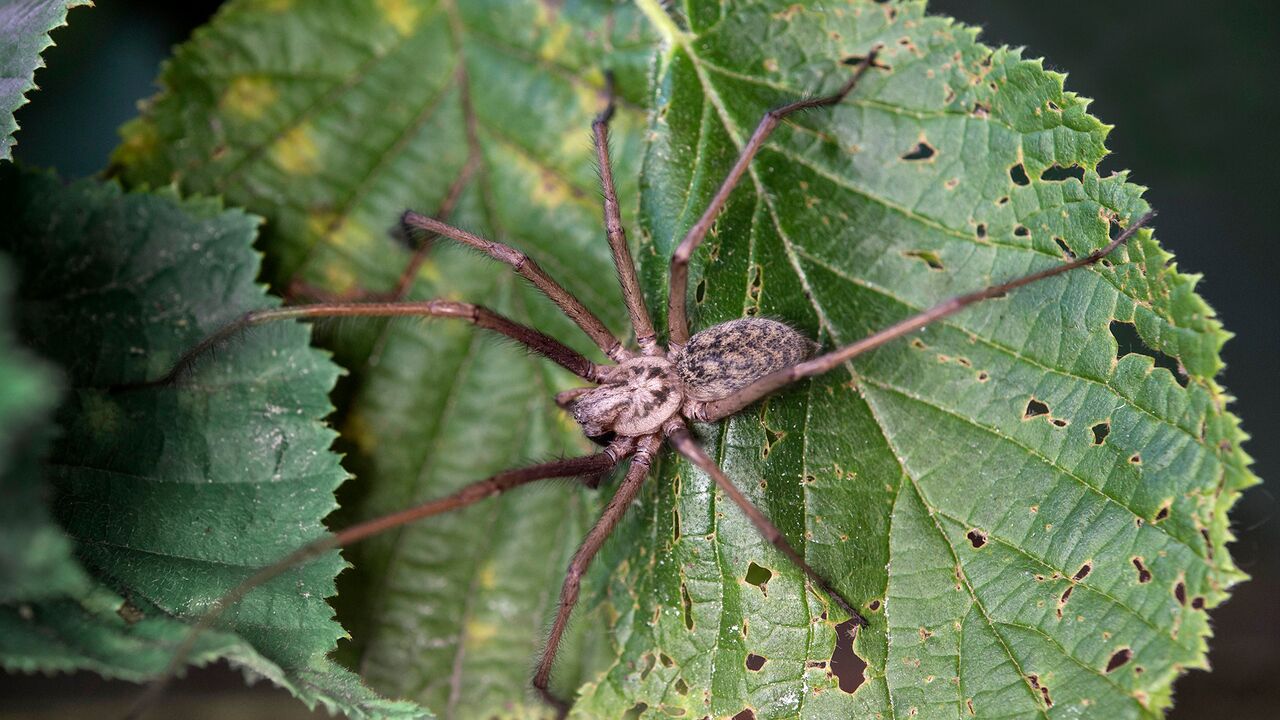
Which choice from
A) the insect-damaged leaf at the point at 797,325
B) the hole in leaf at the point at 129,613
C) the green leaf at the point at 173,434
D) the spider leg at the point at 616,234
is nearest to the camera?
the hole in leaf at the point at 129,613

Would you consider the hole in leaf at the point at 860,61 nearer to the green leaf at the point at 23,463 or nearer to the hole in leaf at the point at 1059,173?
the hole in leaf at the point at 1059,173

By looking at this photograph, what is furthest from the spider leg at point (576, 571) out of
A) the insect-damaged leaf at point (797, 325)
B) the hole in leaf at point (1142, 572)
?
the hole in leaf at point (1142, 572)

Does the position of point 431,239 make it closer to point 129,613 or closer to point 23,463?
point 129,613

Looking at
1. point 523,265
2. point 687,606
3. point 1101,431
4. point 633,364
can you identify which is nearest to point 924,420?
point 1101,431

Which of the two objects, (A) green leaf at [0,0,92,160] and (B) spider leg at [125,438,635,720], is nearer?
(B) spider leg at [125,438,635,720]

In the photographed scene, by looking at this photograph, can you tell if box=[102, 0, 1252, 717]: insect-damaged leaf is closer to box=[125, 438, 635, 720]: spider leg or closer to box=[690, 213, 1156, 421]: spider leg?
box=[690, 213, 1156, 421]: spider leg

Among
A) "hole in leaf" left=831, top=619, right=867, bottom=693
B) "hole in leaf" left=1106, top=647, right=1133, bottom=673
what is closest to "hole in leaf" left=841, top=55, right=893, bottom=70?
"hole in leaf" left=831, top=619, right=867, bottom=693
